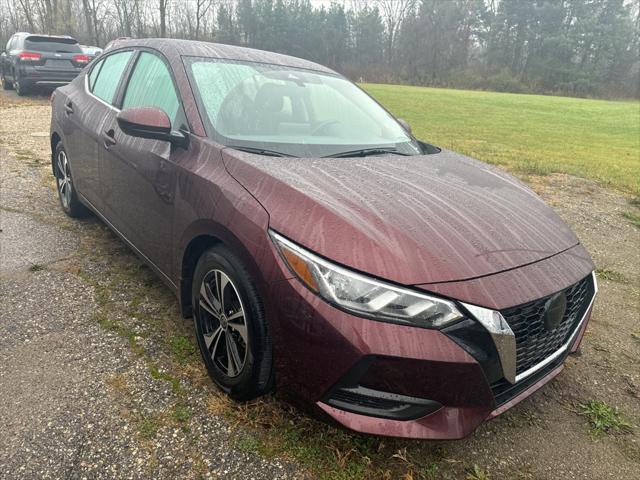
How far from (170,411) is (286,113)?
1.71 meters

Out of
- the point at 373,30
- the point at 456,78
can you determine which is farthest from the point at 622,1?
the point at 373,30

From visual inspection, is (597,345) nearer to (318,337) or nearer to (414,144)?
(414,144)

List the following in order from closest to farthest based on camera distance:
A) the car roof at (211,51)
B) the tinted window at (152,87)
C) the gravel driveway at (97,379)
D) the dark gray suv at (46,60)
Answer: the gravel driveway at (97,379) < the tinted window at (152,87) < the car roof at (211,51) < the dark gray suv at (46,60)

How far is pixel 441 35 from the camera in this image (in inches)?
2141

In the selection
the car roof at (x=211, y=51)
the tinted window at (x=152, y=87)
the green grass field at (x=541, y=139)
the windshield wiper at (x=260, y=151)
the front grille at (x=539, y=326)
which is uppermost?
the car roof at (x=211, y=51)

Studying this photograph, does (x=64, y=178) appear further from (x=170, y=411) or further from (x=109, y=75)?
(x=170, y=411)

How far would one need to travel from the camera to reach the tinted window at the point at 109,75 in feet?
11.3

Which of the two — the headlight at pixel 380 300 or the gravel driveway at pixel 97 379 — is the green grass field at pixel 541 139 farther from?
the headlight at pixel 380 300

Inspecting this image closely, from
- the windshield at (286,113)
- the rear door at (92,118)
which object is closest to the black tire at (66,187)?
the rear door at (92,118)

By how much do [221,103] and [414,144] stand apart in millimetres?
1286

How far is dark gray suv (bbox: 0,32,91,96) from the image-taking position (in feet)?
42.2

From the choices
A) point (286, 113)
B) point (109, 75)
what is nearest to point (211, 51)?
point (286, 113)

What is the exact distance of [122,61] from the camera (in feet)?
11.5

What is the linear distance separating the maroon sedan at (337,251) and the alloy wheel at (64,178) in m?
1.50
